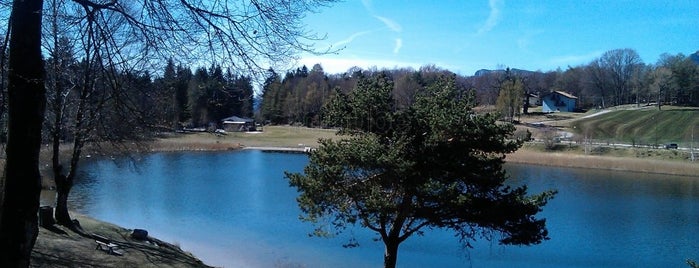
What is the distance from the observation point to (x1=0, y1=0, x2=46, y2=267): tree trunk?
4637 mm

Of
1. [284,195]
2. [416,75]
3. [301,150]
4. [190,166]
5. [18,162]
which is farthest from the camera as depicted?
[416,75]

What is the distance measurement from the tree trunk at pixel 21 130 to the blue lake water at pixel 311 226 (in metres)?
14.1

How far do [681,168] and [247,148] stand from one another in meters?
48.3

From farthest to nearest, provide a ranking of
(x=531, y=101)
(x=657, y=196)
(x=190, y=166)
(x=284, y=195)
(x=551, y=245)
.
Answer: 1. (x=531, y=101)
2. (x=190, y=166)
3. (x=657, y=196)
4. (x=284, y=195)
5. (x=551, y=245)

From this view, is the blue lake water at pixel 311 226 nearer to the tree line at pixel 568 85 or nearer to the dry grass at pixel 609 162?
the dry grass at pixel 609 162

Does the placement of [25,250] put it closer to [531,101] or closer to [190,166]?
[190,166]

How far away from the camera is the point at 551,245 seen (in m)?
23.1

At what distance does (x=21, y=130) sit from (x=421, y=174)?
1106cm

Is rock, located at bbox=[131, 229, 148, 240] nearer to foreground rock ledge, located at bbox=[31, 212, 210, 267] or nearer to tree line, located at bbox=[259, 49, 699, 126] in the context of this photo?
foreground rock ledge, located at bbox=[31, 212, 210, 267]

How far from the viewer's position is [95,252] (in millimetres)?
12531

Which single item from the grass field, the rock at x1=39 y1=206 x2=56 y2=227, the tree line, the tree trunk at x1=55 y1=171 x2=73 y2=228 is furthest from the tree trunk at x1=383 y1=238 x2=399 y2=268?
the tree line

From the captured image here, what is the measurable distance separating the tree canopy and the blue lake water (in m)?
4.99

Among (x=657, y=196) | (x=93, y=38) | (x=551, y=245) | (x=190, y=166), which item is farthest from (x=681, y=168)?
(x=93, y=38)

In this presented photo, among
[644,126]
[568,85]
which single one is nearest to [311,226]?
[644,126]
